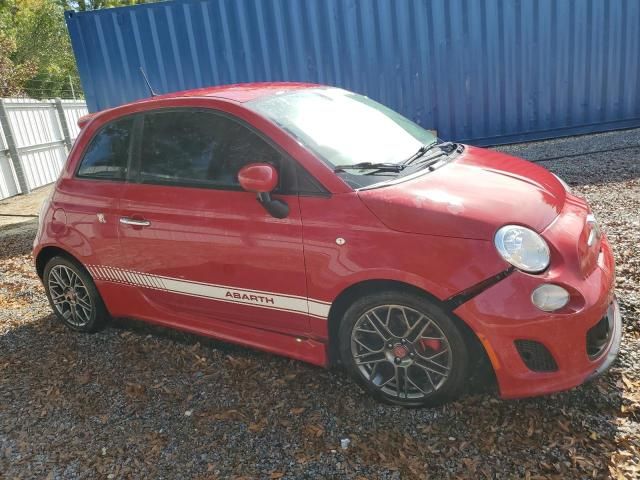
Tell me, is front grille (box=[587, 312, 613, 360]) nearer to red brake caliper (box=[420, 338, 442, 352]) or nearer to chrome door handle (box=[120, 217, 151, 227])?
red brake caliper (box=[420, 338, 442, 352])

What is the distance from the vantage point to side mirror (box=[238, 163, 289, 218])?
2611 millimetres

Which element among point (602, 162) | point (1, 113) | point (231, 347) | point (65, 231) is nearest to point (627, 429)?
point (231, 347)

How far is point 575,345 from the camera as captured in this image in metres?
2.32

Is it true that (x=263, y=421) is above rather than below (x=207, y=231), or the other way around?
below

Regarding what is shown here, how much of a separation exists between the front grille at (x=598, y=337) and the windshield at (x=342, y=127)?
1313 millimetres

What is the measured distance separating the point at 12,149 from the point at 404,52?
9276 mm

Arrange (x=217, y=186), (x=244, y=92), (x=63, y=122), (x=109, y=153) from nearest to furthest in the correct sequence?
(x=217, y=186)
(x=244, y=92)
(x=109, y=153)
(x=63, y=122)

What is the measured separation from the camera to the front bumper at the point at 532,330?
A: 89.4 inches

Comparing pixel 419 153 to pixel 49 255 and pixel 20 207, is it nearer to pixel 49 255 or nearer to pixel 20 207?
pixel 49 255

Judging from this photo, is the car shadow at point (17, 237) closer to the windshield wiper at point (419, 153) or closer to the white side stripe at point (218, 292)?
the white side stripe at point (218, 292)

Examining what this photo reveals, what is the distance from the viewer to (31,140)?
41.4 feet

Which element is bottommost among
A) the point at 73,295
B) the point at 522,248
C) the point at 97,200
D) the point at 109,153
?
the point at 73,295

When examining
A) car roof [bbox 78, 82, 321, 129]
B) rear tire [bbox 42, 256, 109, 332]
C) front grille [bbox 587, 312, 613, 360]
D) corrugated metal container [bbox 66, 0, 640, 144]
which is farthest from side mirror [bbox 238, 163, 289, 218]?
corrugated metal container [bbox 66, 0, 640, 144]

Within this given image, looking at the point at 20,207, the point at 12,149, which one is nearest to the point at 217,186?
the point at 20,207
